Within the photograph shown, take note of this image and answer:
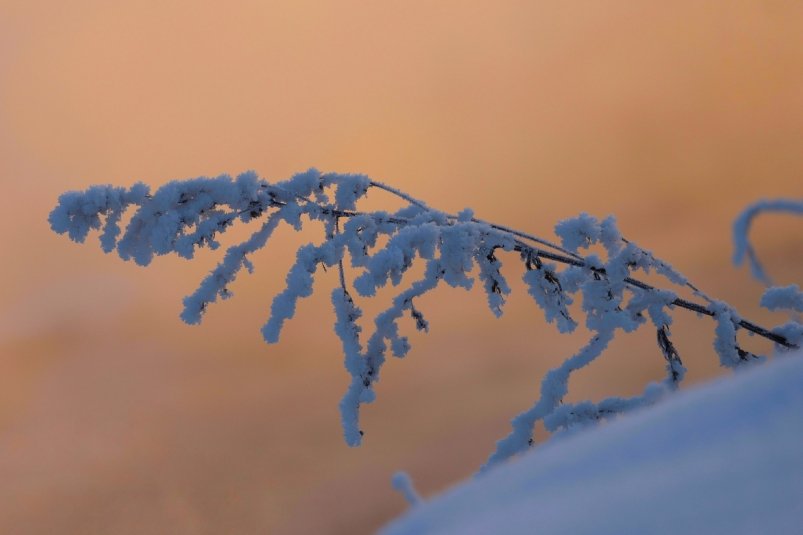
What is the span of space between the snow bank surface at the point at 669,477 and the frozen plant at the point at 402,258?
6.26ft

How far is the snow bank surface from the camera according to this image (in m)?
0.64

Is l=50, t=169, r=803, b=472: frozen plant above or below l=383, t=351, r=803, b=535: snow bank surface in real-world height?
above

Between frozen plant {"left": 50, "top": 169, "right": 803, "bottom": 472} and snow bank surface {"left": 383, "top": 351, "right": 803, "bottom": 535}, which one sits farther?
frozen plant {"left": 50, "top": 169, "right": 803, "bottom": 472}

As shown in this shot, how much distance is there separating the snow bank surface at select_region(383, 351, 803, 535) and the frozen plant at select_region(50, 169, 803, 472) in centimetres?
191

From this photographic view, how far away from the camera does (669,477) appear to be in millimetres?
666

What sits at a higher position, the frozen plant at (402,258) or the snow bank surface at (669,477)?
the frozen plant at (402,258)

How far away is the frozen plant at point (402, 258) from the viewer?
2695 mm

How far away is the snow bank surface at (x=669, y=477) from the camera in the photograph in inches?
25.0

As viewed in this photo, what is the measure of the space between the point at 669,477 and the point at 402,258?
1.98 metres

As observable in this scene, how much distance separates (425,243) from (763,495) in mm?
2038

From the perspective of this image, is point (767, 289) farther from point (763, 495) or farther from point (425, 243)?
point (763, 495)

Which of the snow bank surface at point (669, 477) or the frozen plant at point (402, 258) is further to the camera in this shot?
the frozen plant at point (402, 258)

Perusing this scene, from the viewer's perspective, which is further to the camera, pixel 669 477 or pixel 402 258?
pixel 402 258

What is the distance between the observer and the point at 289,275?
9.20 feet
